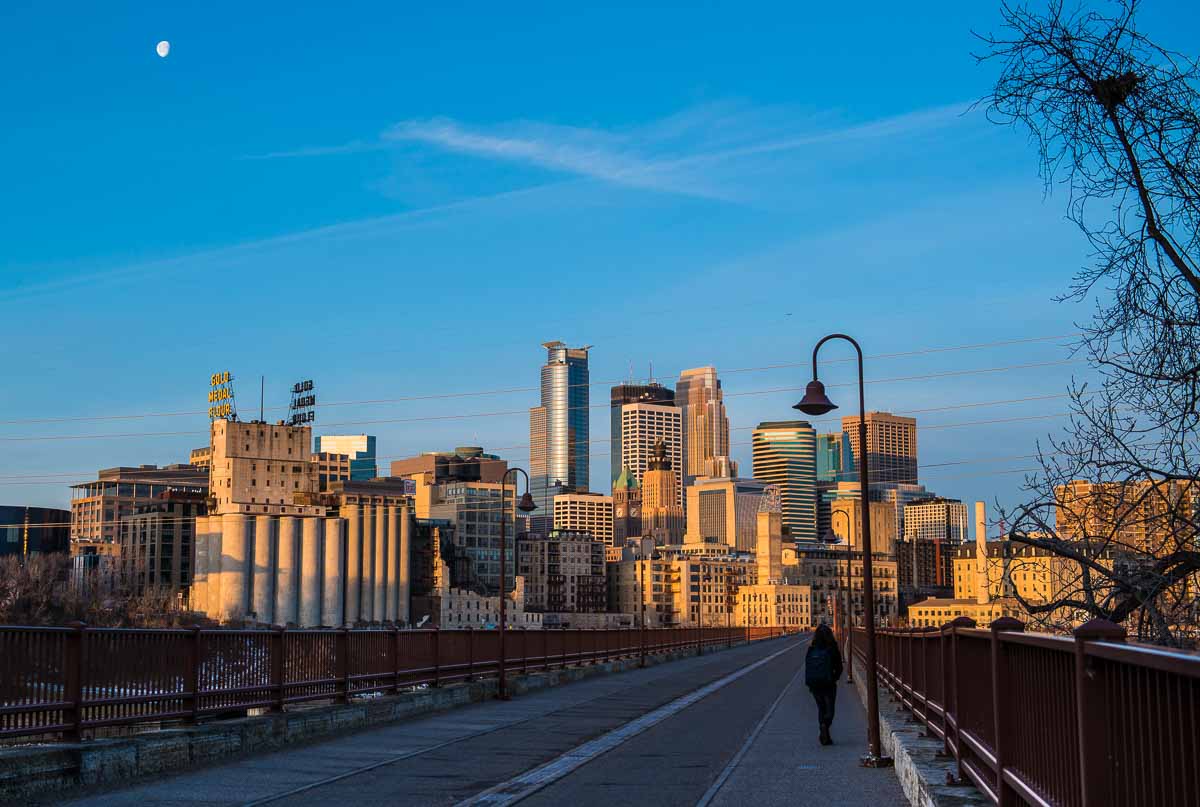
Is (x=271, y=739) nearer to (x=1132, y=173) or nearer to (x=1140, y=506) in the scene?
(x=1140, y=506)

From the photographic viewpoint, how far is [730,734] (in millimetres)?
24875

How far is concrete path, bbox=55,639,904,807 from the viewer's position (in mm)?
14922

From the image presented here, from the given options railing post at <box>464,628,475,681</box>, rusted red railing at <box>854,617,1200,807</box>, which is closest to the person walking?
rusted red railing at <box>854,617,1200,807</box>

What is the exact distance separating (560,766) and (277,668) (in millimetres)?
5239

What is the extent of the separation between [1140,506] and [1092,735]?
7.41m

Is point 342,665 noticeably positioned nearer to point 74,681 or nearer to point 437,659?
A: point 437,659

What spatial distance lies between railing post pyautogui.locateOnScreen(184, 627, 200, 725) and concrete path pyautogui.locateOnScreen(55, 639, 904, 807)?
0.92m

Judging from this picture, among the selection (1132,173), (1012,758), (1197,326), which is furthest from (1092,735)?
(1132,173)

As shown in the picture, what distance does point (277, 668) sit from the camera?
68.9 ft

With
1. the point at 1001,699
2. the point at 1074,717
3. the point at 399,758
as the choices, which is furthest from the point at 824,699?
the point at 1074,717

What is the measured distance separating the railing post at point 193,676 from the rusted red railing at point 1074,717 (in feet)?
34.2

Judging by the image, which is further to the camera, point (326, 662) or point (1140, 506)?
point (326, 662)

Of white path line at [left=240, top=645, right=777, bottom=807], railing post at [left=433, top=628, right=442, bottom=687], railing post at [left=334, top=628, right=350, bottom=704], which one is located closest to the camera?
white path line at [left=240, top=645, right=777, bottom=807]

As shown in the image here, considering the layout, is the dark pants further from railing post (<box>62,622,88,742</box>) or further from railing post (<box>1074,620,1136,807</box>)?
railing post (<box>1074,620,1136,807</box>)
